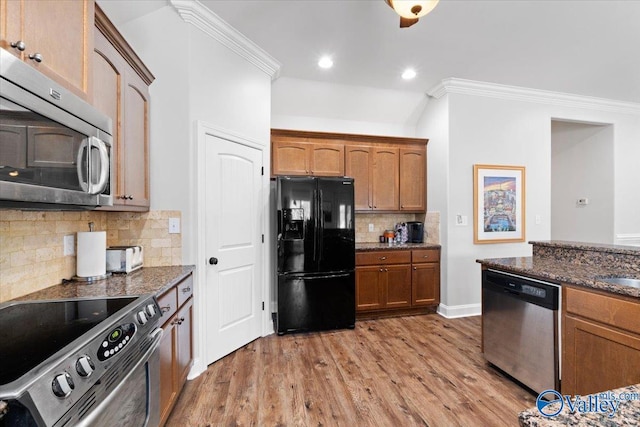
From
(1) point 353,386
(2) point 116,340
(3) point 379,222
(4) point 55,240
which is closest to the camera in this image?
(2) point 116,340

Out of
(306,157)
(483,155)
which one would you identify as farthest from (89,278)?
(483,155)

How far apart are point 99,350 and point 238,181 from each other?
187 cm

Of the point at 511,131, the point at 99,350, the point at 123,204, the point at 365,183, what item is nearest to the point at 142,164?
the point at 123,204

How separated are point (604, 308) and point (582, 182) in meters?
4.13

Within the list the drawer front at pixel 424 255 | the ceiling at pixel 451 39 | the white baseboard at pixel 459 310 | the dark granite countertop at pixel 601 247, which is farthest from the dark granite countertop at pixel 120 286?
the white baseboard at pixel 459 310

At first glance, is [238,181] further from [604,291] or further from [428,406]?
[604,291]

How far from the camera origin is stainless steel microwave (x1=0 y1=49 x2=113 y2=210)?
87cm

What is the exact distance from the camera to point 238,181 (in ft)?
8.78

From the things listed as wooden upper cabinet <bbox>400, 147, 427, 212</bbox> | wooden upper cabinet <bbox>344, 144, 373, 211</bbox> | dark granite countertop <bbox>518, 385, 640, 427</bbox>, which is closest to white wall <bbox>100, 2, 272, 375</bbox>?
wooden upper cabinet <bbox>344, 144, 373, 211</bbox>

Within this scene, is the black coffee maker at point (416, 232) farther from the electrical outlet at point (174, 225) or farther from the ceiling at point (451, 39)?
the electrical outlet at point (174, 225)

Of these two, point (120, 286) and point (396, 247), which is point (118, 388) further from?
point (396, 247)

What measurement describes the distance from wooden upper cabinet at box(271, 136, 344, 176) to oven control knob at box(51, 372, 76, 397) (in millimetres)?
2926

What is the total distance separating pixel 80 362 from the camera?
0.88m

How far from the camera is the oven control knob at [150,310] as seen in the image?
1.34 metres
